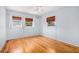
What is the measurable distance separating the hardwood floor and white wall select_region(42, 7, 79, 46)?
0.11m

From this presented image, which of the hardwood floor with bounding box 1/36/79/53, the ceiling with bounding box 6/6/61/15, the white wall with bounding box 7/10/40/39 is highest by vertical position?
the ceiling with bounding box 6/6/61/15

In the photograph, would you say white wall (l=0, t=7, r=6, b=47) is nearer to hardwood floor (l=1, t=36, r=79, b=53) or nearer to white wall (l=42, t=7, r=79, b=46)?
hardwood floor (l=1, t=36, r=79, b=53)

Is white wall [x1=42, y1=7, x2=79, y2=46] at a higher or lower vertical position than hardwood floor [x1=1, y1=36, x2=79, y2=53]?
higher

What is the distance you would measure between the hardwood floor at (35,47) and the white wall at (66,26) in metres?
0.11

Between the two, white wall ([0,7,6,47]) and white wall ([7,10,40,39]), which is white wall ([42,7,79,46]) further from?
white wall ([0,7,6,47])

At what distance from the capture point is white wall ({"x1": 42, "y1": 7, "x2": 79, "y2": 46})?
53.6 inches

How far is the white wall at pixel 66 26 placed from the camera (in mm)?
1360

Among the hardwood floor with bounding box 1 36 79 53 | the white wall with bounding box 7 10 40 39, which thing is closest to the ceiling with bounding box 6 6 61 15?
the white wall with bounding box 7 10 40 39

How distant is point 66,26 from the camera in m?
1.43

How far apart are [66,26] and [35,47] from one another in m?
0.70
